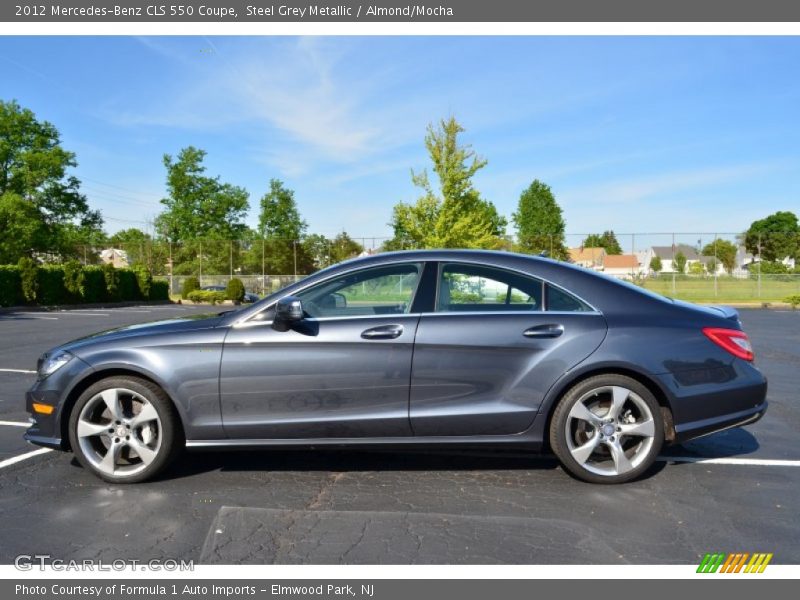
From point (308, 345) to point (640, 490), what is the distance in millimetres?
2323

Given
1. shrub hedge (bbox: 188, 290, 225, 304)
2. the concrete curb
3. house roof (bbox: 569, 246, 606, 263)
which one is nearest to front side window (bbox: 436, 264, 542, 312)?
the concrete curb

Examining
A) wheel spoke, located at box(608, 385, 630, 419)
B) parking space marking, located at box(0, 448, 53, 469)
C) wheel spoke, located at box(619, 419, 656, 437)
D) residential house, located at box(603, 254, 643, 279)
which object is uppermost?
residential house, located at box(603, 254, 643, 279)

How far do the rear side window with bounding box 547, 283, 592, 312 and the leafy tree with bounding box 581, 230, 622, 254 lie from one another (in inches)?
1357

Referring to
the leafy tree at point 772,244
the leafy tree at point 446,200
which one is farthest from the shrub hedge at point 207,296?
the leafy tree at point 772,244

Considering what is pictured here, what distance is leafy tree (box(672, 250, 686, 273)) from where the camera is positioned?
133ft

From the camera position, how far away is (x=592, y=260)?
127 feet

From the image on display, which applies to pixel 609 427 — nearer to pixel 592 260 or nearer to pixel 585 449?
A: pixel 585 449

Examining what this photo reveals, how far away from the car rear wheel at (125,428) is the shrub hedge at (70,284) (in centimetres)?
2564

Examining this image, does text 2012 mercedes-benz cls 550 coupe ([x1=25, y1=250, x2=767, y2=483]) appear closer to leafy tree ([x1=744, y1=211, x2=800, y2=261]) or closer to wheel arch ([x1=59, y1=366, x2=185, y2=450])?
wheel arch ([x1=59, y1=366, x2=185, y2=450])

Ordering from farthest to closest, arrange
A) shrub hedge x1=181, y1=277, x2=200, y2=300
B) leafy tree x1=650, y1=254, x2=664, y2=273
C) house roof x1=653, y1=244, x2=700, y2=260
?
1. leafy tree x1=650, y1=254, x2=664, y2=273
2. house roof x1=653, y1=244, x2=700, y2=260
3. shrub hedge x1=181, y1=277, x2=200, y2=300

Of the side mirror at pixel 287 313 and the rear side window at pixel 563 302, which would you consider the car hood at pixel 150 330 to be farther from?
the rear side window at pixel 563 302

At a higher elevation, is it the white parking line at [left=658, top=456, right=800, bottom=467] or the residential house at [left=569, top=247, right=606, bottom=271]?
the residential house at [left=569, top=247, right=606, bottom=271]

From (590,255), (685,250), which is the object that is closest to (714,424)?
(590,255)

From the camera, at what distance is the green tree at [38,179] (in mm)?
48125
